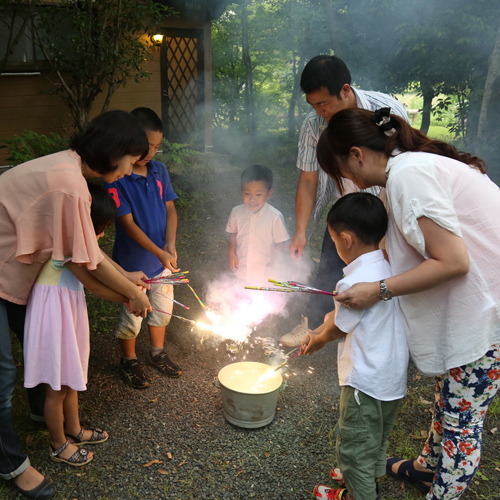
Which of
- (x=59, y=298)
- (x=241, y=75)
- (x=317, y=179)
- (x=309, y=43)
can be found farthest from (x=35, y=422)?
(x=241, y=75)

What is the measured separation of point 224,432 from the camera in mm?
3172

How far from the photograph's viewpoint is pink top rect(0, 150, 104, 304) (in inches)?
88.9

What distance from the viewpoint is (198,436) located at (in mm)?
3127

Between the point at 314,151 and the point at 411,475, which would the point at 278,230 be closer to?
the point at 314,151

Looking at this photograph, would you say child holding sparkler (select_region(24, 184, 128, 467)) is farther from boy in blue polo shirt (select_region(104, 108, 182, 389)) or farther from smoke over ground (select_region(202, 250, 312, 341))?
smoke over ground (select_region(202, 250, 312, 341))

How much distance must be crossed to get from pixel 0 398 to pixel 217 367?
192cm

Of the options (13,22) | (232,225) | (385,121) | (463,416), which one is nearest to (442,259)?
(385,121)

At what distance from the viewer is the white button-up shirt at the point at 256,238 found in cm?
420

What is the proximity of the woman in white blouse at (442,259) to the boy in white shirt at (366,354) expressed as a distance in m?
0.09

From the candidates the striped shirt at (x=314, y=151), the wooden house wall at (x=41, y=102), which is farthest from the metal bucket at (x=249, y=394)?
the wooden house wall at (x=41, y=102)

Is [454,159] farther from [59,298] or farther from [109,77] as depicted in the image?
[109,77]

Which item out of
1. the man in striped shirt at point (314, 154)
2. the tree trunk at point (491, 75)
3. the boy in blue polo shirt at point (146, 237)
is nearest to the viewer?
the man in striped shirt at point (314, 154)

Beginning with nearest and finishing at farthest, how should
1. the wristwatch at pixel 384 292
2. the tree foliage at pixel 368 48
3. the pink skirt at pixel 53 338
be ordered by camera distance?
1. the wristwatch at pixel 384 292
2. the pink skirt at pixel 53 338
3. the tree foliage at pixel 368 48

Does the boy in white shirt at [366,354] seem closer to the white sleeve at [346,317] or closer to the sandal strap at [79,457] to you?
the white sleeve at [346,317]
